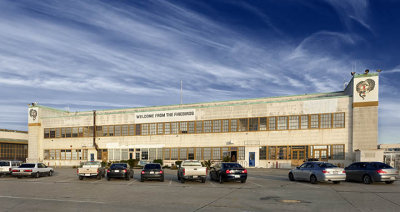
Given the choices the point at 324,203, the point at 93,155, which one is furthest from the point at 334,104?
the point at 93,155

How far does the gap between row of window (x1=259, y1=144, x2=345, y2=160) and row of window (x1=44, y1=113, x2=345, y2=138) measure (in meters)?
2.36

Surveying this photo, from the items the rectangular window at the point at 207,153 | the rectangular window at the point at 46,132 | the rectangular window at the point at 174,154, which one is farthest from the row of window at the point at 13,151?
the rectangular window at the point at 207,153

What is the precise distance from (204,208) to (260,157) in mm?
32039

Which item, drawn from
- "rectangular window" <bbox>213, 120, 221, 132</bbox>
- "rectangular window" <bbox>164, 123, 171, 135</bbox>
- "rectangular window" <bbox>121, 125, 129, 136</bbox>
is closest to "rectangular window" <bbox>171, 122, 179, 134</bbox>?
"rectangular window" <bbox>164, 123, 171, 135</bbox>

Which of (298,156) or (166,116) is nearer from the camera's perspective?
(298,156)

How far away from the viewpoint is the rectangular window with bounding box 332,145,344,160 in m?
40.0

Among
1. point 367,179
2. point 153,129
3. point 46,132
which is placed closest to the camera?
point 367,179

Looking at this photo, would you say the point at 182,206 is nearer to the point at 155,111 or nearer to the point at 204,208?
the point at 204,208

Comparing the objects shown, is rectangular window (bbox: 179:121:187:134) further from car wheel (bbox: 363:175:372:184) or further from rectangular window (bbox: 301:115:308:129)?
car wheel (bbox: 363:175:372:184)

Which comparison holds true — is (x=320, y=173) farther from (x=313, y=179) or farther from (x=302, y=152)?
(x=302, y=152)

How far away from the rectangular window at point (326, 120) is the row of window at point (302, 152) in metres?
2.42

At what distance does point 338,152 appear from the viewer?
1581 inches

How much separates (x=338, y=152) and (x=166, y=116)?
937 inches

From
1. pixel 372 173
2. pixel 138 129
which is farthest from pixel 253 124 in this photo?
pixel 372 173
